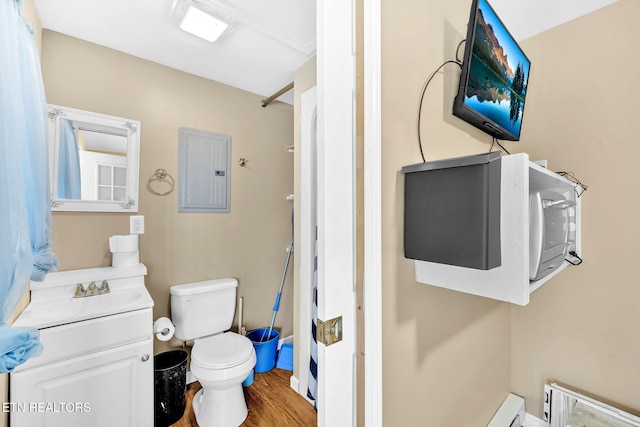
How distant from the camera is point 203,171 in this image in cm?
215

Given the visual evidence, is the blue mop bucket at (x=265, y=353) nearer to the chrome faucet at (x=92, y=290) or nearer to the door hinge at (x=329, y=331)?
the chrome faucet at (x=92, y=290)

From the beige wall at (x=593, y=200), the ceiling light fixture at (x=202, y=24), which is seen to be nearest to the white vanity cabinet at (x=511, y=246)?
the beige wall at (x=593, y=200)

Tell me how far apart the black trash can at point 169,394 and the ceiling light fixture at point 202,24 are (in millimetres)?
2058

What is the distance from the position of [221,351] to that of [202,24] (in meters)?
1.96

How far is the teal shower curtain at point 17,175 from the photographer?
704mm

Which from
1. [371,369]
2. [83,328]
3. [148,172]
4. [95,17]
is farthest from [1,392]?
[95,17]

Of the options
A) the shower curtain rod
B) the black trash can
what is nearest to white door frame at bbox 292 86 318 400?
the shower curtain rod

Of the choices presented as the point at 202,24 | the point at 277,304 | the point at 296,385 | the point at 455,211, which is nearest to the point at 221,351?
the point at 296,385

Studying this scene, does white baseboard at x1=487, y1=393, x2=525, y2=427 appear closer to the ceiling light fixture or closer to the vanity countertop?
the vanity countertop

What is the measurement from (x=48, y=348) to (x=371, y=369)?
1427 mm

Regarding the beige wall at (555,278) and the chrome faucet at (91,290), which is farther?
the chrome faucet at (91,290)

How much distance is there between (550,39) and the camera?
1502mm

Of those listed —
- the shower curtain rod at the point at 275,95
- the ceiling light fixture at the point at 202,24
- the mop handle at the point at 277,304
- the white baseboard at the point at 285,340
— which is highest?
the ceiling light fixture at the point at 202,24

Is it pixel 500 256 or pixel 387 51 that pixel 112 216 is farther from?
pixel 500 256
